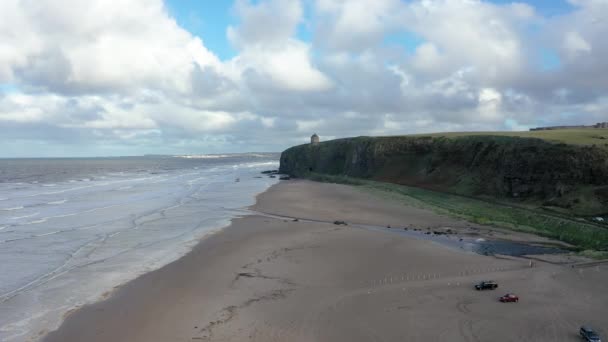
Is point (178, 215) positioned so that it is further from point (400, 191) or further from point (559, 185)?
point (559, 185)

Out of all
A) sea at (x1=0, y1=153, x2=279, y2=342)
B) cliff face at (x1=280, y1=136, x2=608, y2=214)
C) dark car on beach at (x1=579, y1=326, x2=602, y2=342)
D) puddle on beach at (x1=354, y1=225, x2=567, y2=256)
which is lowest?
puddle on beach at (x1=354, y1=225, x2=567, y2=256)

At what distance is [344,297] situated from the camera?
18.4m

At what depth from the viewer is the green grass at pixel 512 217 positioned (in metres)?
28.5

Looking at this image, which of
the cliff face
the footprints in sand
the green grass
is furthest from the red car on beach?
the cliff face

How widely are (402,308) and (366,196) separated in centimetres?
4005

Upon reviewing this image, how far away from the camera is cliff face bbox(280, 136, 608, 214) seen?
40134mm

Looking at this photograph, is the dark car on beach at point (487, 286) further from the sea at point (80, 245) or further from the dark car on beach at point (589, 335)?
the sea at point (80, 245)

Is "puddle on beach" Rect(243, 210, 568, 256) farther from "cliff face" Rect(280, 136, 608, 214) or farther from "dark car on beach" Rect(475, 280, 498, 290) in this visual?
"cliff face" Rect(280, 136, 608, 214)

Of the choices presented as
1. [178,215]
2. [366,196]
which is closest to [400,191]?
[366,196]

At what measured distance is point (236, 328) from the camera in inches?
607

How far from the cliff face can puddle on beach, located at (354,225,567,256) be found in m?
13.7

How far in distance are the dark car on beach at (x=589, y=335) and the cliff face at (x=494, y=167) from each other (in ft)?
88.6

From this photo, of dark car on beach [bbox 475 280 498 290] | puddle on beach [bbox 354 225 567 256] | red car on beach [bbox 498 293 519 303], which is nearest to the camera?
red car on beach [bbox 498 293 519 303]

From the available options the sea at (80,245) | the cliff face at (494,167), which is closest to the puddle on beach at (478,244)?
the cliff face at (494,167)
